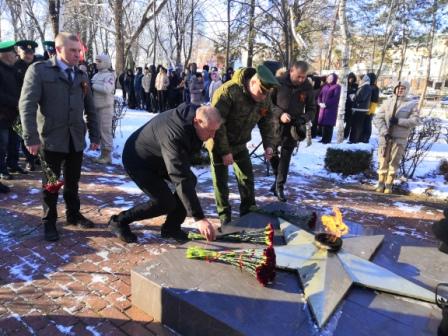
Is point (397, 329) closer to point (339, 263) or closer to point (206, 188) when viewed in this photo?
point (339, 263)

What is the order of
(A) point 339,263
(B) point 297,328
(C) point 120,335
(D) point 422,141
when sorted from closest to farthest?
(B) point 297,328 → (C) point 120,335 → (A) point 339,263 → (D) point 422,141

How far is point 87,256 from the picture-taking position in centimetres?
381

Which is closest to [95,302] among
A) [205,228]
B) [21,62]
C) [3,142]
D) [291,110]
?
[205,228]

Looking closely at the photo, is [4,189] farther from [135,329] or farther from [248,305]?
[248,305]

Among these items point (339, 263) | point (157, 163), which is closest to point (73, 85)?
point (157, 163)

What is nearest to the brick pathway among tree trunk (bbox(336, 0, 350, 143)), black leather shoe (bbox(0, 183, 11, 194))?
black leather shoe (bbox(0, 183, 11, 194))

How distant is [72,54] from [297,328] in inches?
125

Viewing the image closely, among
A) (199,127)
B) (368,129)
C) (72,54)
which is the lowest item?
(368,129)

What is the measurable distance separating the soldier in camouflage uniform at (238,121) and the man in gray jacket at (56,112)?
4.59ft

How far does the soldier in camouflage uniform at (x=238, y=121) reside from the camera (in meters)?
4.09

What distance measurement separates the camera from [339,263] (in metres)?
3.19

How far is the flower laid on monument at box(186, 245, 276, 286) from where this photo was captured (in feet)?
9.52

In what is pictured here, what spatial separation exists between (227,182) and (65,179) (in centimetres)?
177

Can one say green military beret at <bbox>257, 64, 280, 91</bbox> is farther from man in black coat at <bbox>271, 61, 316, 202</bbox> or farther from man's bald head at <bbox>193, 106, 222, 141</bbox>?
man in black coat at <bbox>271, 61, 316, 202</bbox>
